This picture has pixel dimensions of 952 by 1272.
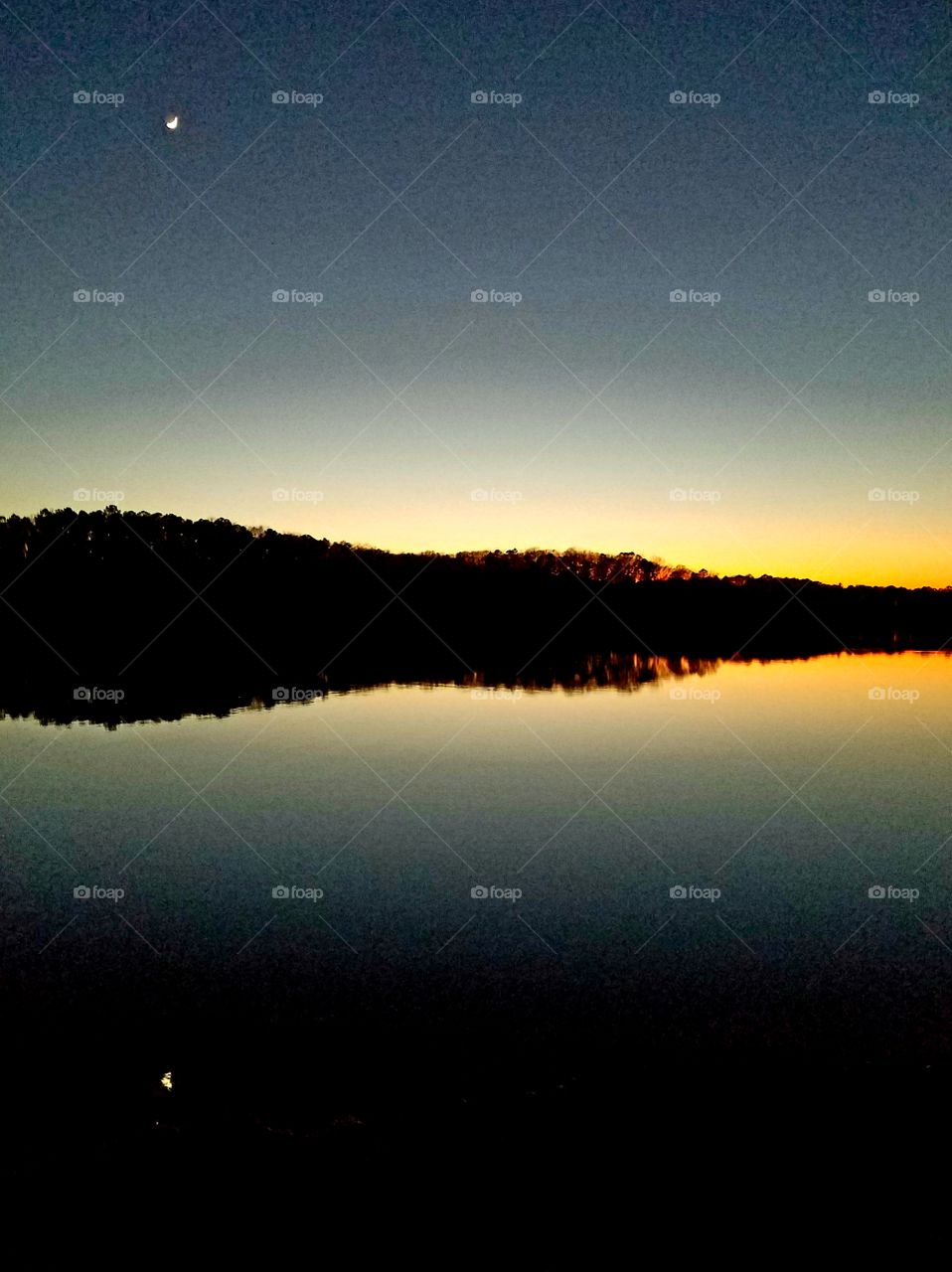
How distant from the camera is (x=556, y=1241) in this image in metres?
5.04

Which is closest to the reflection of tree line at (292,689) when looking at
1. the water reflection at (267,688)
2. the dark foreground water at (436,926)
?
the water reflection at (267,688)

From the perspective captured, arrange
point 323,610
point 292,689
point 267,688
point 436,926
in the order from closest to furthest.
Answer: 1. point 436,926
2. point 292,689
3. point 267,688
4. point 323,610

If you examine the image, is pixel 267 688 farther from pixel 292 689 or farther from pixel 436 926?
pixel 436 926

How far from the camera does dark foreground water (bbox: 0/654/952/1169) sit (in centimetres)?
672

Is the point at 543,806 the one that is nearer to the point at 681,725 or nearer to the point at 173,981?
the point at 173,981

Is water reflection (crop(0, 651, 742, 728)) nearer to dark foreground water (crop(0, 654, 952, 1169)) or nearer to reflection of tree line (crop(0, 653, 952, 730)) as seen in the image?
reflection of tree line (crop(0, 653, 952, 730))

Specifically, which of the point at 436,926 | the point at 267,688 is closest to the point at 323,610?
the point at 267,688

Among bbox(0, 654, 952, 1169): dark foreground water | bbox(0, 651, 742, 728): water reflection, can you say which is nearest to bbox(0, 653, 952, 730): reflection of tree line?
bbox(0, 651, 742, 728): water reflection

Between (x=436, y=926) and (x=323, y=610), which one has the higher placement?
(x=323, y=610)

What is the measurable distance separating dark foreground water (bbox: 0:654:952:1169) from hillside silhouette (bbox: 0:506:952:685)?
17800mm

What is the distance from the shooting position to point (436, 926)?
1005cm

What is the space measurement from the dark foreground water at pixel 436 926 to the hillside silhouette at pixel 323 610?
17.8 m

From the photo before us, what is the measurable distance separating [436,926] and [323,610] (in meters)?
59.5

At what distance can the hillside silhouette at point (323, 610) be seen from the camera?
144ft
